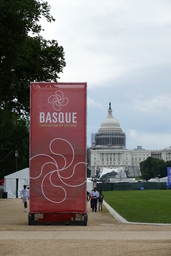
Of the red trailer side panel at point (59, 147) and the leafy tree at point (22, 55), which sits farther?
the leafy tree at point (22, 55)

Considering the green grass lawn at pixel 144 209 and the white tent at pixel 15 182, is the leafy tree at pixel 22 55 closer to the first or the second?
the green grass lawn at pixel 144 209

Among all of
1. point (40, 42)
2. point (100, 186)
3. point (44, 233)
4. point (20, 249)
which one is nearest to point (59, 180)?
point (44, 233)

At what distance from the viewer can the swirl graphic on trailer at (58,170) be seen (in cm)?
2405

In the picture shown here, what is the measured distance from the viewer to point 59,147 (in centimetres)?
2408

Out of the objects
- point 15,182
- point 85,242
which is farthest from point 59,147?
point 15,182

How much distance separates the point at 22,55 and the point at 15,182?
3640cm

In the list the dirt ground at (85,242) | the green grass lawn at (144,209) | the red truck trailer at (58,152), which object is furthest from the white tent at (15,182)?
the dirt ground at (85,242)

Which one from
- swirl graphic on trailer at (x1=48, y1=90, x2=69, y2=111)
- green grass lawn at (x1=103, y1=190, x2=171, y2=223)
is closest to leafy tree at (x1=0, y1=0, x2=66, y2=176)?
swirl graphic on trailer at (x1=48, y1=90, x2=69, y2=111)

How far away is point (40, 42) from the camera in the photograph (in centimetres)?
3891

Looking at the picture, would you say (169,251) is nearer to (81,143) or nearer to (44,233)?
(44,233)

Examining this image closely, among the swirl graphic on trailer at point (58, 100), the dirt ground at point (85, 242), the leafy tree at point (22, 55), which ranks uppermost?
the leafy tree at point (22, 55)

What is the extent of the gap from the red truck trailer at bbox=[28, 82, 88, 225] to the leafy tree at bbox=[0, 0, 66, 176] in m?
6.35

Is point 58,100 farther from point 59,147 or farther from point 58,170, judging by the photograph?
point 58,170

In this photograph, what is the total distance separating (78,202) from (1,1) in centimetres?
1066
